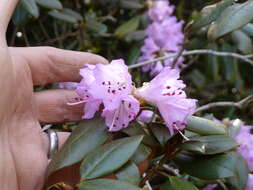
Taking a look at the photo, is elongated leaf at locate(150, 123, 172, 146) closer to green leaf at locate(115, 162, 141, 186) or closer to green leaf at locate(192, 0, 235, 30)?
green leaf at locate(115, 162, 141, 186)

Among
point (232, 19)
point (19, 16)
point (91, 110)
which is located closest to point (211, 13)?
point (232, 19)

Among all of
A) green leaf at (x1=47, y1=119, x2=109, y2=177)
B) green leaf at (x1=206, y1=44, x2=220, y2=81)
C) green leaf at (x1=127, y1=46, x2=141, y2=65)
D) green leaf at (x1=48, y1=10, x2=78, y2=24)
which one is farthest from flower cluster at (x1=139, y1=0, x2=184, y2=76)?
green leaf at (x1=47, y1=119, x2=109, y2=177)

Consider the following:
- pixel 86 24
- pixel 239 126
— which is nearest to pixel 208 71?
pixel 86 24

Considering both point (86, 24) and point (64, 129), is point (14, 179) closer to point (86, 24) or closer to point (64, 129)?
point (64, 129)

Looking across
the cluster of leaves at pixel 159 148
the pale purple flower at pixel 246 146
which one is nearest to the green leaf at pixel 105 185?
the cluster of leaves at pixel 159 148

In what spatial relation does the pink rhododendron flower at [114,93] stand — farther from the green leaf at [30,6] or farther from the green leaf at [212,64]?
the green leaf at [212,64]
